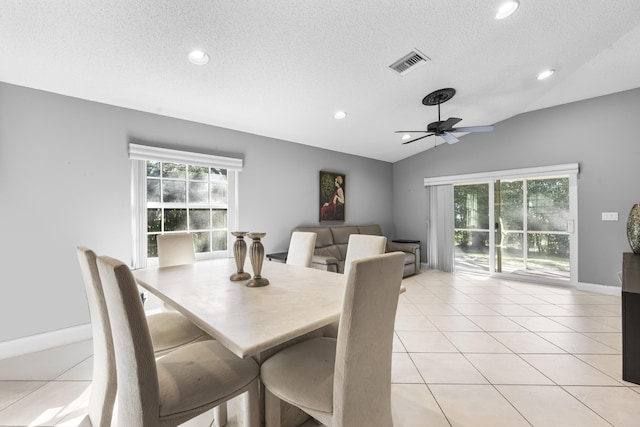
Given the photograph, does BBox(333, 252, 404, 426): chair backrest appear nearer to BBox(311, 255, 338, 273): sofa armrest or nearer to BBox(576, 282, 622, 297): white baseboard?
BBox(311, 255, 338, 273): sofa armrest

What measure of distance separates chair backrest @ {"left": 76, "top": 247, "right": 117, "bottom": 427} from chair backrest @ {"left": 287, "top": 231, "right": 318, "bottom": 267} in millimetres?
1461

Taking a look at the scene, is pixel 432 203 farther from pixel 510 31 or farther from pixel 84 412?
pixel 84 412

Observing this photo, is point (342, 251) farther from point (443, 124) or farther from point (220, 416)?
point (220, 416)

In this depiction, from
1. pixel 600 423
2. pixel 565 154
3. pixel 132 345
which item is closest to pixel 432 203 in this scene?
pixel 565 154

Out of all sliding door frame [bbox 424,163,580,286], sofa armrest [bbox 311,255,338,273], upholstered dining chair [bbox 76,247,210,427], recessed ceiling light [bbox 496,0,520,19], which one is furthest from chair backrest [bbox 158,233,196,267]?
sliding door frame [bbox 424,163,580,286]

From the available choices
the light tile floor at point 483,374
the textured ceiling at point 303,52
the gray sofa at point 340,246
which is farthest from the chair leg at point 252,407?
the gray sofa at point 340,246

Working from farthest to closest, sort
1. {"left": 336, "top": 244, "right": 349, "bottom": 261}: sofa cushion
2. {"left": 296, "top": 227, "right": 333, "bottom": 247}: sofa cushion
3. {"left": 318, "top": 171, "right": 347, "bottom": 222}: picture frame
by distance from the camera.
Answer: {"left": 318, "top": 171, "right": 347, "bottom": 222}: picture frame
{"left": 336, "top": 244, "right": 349, "bottom": 261}: sofa cushion
{"left": 296, "top": 227, "right": 333, "bottom": 247}: sofa cushion

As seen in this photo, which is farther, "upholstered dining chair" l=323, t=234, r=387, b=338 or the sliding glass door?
the sliding glass door

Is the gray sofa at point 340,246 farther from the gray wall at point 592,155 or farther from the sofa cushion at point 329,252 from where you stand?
the gray wall at point 592,155

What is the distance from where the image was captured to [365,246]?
2025 mm

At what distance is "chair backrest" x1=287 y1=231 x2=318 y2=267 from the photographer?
2432 millimetres

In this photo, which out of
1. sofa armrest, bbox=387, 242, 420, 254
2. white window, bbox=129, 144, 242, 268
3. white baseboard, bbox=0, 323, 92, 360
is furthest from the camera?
sofa armrest, bbox=387, 242, 420, 254

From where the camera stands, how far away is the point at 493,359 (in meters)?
2.16

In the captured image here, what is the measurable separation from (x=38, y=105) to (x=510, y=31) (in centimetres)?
430
